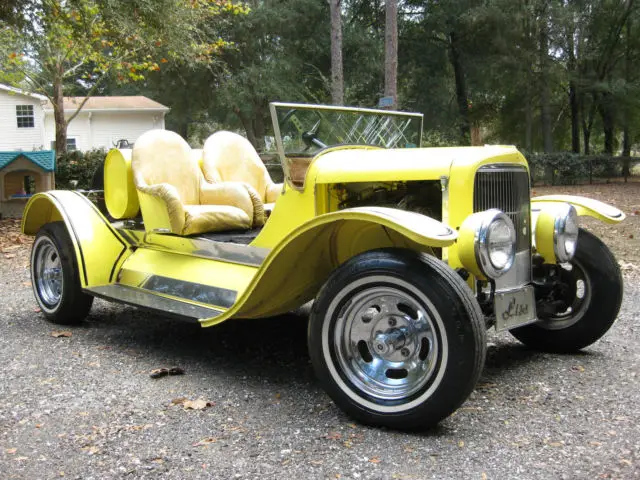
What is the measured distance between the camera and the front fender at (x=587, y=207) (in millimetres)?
4508

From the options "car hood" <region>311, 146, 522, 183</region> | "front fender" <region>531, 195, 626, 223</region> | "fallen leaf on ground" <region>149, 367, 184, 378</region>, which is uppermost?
"car hood" <region>311, 146, 522, 183</region>

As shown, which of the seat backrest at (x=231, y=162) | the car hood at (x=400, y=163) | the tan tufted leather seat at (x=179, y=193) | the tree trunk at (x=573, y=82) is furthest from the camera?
the tree trunk at (x=573, y=82)


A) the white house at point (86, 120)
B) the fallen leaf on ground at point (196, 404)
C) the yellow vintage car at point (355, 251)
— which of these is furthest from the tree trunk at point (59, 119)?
the fallen leaf on ground at point (196, 404)

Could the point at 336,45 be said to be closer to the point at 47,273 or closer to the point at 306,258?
the point at 47,273

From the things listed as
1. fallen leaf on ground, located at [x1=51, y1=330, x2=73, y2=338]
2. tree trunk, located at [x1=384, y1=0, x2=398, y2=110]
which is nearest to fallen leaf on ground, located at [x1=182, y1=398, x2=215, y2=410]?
fallen leaf on ground, located at [x1=51, y1=330, x2=73, y2=338]

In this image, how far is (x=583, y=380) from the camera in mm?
4141

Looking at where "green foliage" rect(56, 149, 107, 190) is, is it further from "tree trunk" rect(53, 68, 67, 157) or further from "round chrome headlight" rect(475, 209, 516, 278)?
"round chrome headlight" rect(475, 209, 516, 278)

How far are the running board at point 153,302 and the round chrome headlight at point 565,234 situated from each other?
2.22 m

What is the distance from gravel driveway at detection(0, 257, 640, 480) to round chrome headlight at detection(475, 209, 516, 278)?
2.62 ft

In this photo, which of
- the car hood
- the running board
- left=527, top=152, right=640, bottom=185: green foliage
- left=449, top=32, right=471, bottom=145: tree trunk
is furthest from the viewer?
left=449, top=32, right=471, bottom=145: tree trunk

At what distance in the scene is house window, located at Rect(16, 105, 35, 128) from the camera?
3178 cm

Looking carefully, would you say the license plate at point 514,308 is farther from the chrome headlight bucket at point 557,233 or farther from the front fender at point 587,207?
the front fender at point 587,207

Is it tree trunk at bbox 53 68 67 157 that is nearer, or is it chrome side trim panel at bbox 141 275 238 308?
chrome side trim panel at bbox 141 275 238 308

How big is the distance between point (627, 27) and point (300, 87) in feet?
42.8
